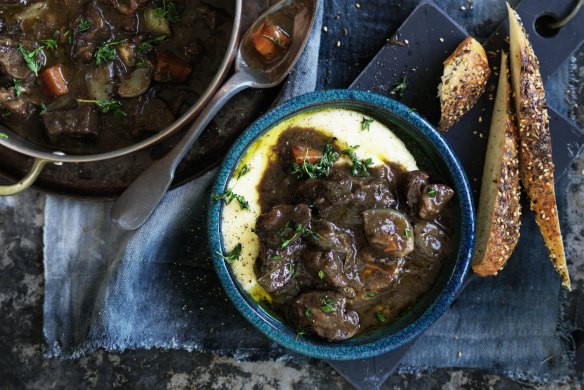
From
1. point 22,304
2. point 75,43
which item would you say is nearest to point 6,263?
point 22,304

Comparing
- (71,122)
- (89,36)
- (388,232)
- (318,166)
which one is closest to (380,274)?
(388,232)

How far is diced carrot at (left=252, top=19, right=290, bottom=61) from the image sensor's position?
3.54m

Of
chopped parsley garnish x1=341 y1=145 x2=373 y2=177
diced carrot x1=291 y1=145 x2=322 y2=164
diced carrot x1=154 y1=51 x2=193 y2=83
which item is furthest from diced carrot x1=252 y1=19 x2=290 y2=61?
chopped parsley garnish x1=341 y1=145 x2=373 y2=177

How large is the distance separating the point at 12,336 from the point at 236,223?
73.1 inches

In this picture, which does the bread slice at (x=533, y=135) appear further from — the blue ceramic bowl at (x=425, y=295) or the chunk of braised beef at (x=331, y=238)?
the chunk of braised beef at (x=331, y=238)

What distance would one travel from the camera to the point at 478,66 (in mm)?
3816

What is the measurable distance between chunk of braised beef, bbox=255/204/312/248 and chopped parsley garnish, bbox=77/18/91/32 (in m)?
1.38

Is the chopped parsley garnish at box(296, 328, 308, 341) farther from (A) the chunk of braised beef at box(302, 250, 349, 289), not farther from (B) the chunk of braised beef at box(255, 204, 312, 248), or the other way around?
(B) the chunk of braised beef at box(255, 204, 312, 248)

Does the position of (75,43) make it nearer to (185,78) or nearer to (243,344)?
(185,78)

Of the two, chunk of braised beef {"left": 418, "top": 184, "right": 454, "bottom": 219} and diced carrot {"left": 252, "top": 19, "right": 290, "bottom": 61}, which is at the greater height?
diced carrot {"left": 252, "top": 19, "right": 290, "bottom": 61}

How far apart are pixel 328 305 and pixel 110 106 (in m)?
1.61

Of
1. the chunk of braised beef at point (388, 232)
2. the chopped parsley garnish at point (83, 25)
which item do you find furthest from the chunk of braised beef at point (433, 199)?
the chopped parsley garnish at point (83, 25)

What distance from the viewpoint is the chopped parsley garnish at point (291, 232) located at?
3.37 meters

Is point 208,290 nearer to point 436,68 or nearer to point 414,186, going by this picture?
point 414,186
